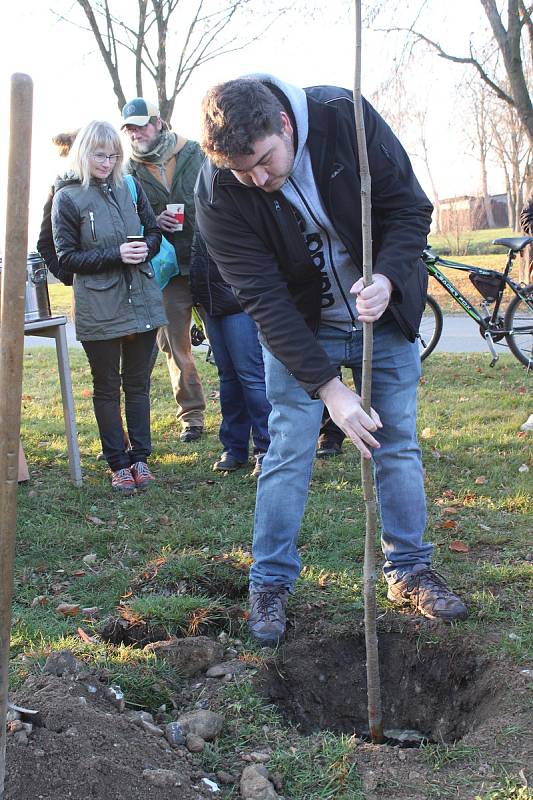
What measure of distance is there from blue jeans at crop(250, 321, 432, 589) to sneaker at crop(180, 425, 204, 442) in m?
2.94

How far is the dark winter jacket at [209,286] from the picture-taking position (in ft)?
17.1

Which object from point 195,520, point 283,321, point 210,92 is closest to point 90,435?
point 195,520

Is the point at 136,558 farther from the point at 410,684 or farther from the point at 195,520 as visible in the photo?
the point at 410,684

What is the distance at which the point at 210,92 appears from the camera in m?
2.57

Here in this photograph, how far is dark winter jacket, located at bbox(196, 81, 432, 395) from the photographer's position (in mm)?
2865

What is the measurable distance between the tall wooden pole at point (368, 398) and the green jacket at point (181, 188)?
3344 mm

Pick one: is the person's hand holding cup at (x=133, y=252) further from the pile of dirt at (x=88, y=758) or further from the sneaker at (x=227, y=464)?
the pile of dirt at (x=88, y=758)

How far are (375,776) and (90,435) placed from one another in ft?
15.1

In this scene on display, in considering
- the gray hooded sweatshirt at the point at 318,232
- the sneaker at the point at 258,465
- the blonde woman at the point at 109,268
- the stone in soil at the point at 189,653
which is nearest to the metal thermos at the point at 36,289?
the blonde woman at the point at 109,268

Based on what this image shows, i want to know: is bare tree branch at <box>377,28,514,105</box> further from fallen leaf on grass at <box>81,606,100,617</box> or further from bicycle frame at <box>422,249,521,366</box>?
fallen leaf on grass at <box>81,606,100,617</box>

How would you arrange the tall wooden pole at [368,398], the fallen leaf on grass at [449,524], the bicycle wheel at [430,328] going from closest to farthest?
the tall wooden pole at [368,398] < the fallen leaf on grass at [449,524] < the bicycle wheel at [430,328]

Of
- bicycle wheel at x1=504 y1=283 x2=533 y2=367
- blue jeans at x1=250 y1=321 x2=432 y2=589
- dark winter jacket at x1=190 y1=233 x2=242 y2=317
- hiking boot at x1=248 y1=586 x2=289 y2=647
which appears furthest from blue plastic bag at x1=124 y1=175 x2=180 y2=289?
bicycle wheel at x1=504 y1=283 x2=533 y2=367

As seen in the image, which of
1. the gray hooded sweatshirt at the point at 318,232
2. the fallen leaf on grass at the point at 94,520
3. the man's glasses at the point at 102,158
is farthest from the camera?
the man's glasses at the point at 102,158

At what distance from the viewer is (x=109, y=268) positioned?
16.6 feet
